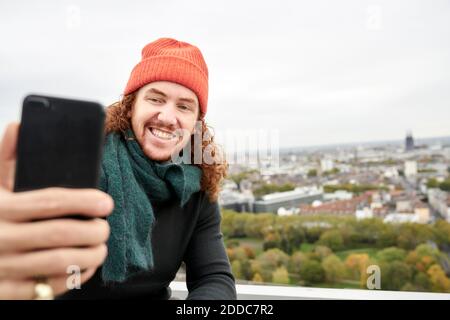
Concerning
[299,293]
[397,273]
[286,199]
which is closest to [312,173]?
[286,199]

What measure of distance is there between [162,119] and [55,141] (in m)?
0.58

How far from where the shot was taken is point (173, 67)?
3.27 ft

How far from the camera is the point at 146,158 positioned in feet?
3.16

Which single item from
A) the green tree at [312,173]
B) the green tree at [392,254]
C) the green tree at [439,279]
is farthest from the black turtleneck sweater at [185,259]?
the green tree at [312,173]

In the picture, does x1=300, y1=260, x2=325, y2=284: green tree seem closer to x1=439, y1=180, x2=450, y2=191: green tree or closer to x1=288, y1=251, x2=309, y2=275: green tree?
x1=288, y1=251, x2=309, y2=275: green tree

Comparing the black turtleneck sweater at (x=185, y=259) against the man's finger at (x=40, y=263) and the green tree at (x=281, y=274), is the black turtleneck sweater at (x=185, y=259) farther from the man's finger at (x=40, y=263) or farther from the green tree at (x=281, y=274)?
the green tree at (x=281, y=274)

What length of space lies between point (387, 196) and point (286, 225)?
2.16 meters

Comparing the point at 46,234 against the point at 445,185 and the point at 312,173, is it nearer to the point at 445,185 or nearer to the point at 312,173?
the point at 445,185

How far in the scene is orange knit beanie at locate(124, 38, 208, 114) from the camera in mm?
987

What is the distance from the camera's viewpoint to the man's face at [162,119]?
3.14ft

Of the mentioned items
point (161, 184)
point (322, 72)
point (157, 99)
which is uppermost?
point (322, 72)

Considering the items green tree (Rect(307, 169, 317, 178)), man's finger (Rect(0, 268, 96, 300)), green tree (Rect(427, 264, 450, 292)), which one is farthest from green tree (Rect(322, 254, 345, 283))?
man's finger (Rect(0, 268, 96, 300))
